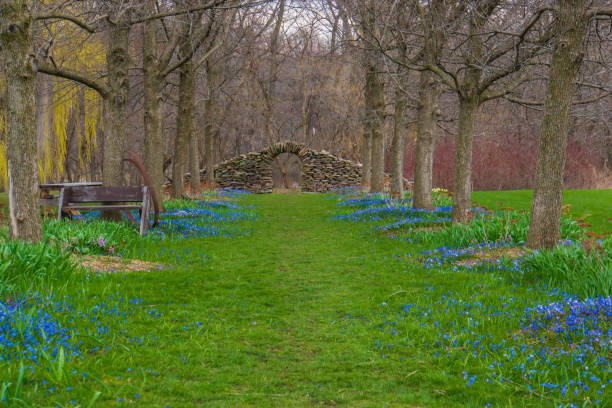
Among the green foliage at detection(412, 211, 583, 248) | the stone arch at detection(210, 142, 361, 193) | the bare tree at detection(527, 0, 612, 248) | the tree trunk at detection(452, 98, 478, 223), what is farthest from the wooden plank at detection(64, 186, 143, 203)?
the stone arch at detection(210, 142, 361, 193)

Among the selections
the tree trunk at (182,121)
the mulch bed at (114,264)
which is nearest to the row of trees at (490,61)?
the mulch bed at (114,264)

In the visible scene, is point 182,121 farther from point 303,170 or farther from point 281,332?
point 303,170

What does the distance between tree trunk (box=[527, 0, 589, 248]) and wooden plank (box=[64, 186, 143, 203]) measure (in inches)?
325

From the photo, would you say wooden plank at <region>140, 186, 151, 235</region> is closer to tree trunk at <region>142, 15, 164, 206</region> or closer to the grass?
the grass

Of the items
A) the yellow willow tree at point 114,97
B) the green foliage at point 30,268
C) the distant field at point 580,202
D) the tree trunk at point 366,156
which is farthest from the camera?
the tree trunk at point 366,156

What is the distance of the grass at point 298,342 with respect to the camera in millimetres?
3531

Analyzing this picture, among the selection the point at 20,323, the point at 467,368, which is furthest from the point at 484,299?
the point at 20,323

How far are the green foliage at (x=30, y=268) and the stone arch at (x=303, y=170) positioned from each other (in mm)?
27018

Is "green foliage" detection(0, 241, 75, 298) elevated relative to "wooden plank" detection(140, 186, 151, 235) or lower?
lower

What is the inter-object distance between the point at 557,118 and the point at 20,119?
810 centimetres

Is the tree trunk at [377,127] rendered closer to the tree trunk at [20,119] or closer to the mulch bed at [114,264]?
the mulch bed at [114,264]

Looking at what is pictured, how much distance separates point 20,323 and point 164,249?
5.25 m

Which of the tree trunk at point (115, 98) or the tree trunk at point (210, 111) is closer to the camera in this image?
the tree trunk at point (115, 98)

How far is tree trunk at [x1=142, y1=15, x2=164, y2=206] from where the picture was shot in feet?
45.1
